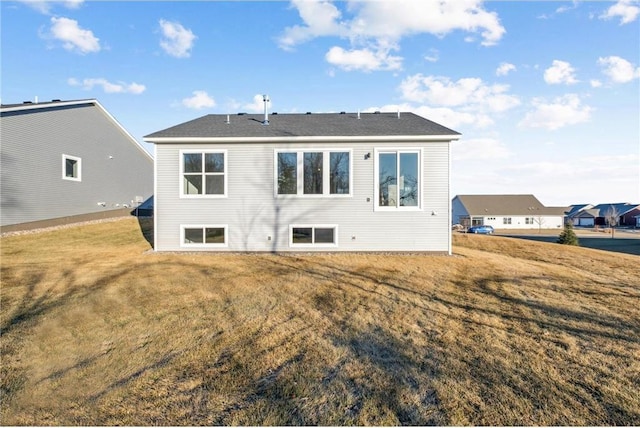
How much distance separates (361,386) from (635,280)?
8323 mm

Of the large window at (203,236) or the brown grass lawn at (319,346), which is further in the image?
the large window at (203,236)

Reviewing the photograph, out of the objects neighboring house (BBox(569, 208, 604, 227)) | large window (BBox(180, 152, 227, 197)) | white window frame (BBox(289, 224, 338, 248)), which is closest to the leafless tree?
neighboring house (BBox(569, 208, 604, 227))

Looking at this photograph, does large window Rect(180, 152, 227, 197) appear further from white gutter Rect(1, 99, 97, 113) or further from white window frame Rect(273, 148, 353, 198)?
white gutter Rect(1, 99, 97, 113)

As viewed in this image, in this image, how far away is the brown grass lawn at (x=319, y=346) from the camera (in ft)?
9.03

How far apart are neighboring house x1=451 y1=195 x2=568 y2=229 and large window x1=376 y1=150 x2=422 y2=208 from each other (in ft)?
141

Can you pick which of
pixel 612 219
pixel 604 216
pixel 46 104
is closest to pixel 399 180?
pixel 46 104

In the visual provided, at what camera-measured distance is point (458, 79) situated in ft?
46.2

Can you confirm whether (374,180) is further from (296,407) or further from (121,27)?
(121,27)

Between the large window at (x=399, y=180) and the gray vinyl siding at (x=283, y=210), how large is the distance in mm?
252

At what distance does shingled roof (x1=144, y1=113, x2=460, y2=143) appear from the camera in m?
10.4

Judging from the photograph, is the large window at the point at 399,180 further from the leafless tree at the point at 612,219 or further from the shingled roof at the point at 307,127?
the leafless tree at the point at 612,219

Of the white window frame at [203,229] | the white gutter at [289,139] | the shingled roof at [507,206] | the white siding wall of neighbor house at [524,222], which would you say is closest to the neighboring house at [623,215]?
the white siding wall of neighbor house at [524,222]

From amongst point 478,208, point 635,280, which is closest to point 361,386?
point 635,280

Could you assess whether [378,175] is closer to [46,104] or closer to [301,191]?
[301,191]
